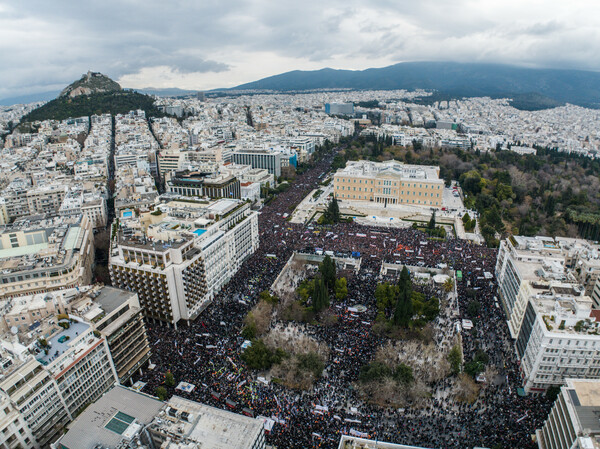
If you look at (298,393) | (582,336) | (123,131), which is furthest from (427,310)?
(123,131)

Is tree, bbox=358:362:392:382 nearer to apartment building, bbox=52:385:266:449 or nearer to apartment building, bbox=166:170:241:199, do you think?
apartment building, bbox=52:385:266:449

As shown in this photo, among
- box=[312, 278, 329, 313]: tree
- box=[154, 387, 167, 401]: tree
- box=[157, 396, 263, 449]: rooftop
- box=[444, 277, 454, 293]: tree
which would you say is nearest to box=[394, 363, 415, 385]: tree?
box=[312, 278, 329, 313]: tree

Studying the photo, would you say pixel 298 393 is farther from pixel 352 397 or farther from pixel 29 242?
pixel 29 242

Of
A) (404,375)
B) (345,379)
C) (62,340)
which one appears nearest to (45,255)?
(62,340)

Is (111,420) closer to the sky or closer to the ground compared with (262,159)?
closer to the sky

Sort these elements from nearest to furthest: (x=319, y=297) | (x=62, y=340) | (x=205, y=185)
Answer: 1. (x=62, y=340)
2. (x=319, y=297)
3. (x=205, y=185)

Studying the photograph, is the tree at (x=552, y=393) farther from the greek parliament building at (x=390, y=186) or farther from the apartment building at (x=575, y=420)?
the greek parliament building at (x=390, y=186)

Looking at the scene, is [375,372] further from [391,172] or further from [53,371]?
[391,172]
